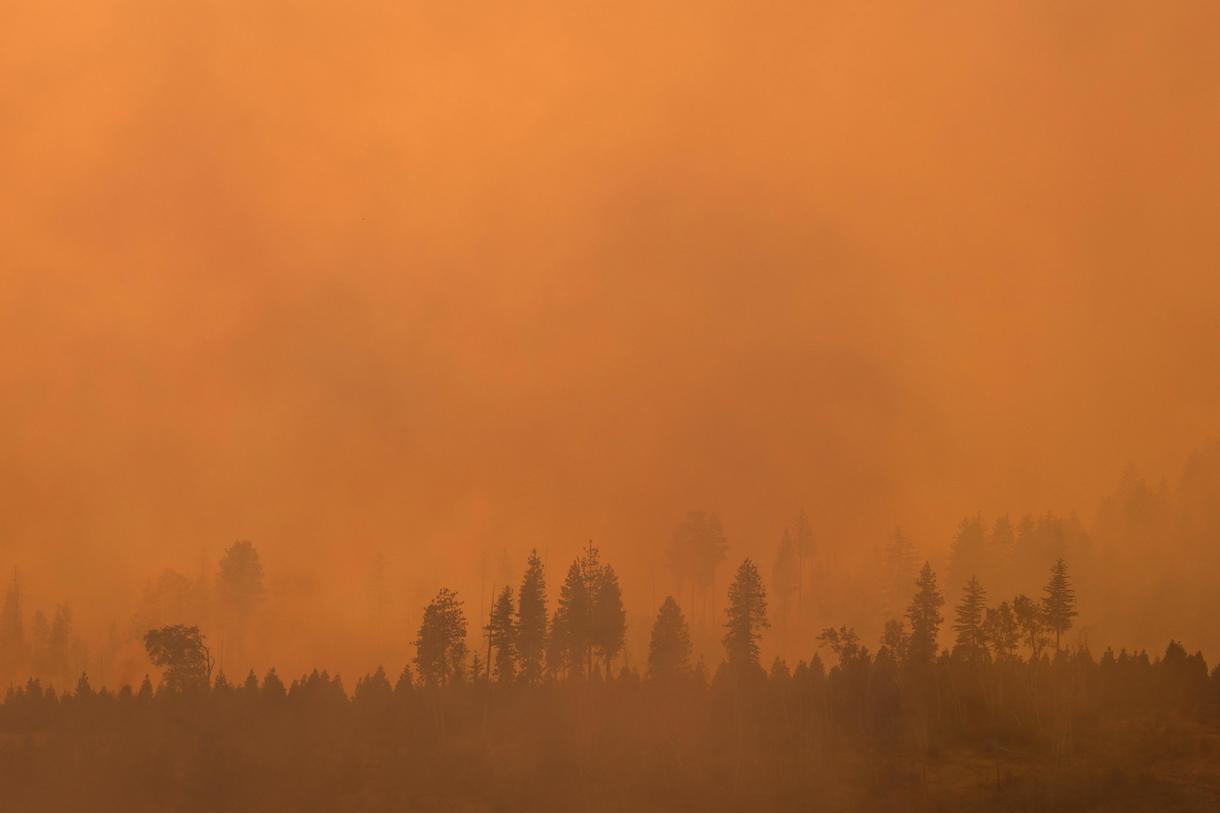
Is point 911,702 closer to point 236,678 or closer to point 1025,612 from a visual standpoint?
point 1025,612

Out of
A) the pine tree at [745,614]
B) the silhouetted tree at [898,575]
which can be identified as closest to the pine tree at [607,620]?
the pine tree at [745,614]

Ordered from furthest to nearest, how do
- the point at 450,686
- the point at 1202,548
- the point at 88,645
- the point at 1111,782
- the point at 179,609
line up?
the point at 88,645 < the point at 179,609 < the point at 1202,548 < the point at 450,686 < the point at 1111,782

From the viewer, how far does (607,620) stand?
388ft

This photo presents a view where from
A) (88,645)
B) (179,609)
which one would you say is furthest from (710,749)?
(88,645)

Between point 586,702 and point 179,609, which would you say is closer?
point 586,702

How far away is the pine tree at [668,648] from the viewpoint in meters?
117

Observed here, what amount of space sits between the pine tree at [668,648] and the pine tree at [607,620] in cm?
341

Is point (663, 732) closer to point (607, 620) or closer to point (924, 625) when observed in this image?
point (607, 620)

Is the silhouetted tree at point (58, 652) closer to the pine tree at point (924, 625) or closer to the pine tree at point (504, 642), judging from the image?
the pine tree at point (504, 642)

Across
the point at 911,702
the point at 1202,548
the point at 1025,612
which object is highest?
the point at 1202,548

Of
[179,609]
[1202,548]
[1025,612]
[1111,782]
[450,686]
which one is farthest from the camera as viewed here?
[179,609]

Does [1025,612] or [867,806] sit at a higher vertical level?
[1025,612]

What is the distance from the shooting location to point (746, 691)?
362 ft

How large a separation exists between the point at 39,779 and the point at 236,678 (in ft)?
192
